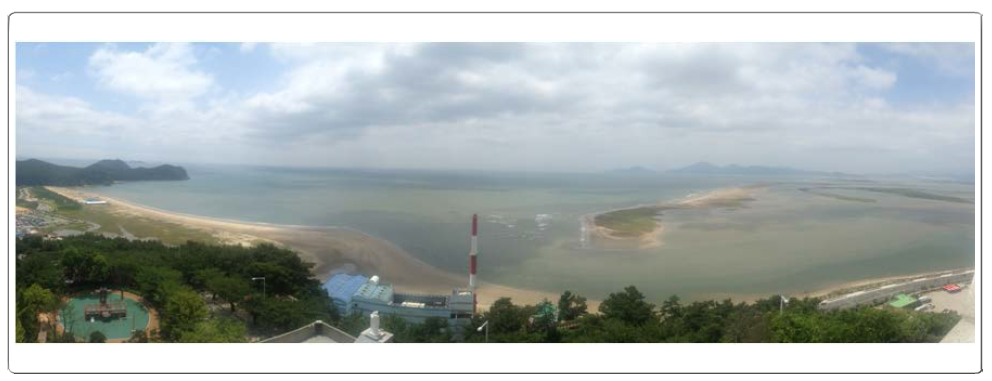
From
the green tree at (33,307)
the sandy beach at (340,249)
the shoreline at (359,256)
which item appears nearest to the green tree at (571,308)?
the shoreline at (359,256)

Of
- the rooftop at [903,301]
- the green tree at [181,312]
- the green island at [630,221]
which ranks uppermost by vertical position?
the green island at [630,221]

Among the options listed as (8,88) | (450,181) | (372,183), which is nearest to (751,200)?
(450,181)

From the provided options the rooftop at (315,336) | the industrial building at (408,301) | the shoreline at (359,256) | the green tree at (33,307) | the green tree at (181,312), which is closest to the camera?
the rooftop at (315,336)

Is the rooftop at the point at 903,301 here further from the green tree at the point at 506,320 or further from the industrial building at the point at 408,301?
the industrial building at the point at 408,301

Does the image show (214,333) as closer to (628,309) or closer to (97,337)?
(97,337)

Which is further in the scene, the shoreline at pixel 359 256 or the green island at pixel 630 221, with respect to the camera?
the green island at pixel 630 221

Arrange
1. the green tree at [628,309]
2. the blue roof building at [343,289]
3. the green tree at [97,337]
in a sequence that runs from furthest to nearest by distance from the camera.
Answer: the blue roof building at [343,289] → the green tree at [628,309] → the green tree at [97,337]

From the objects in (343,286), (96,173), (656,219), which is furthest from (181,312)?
(656,219)
